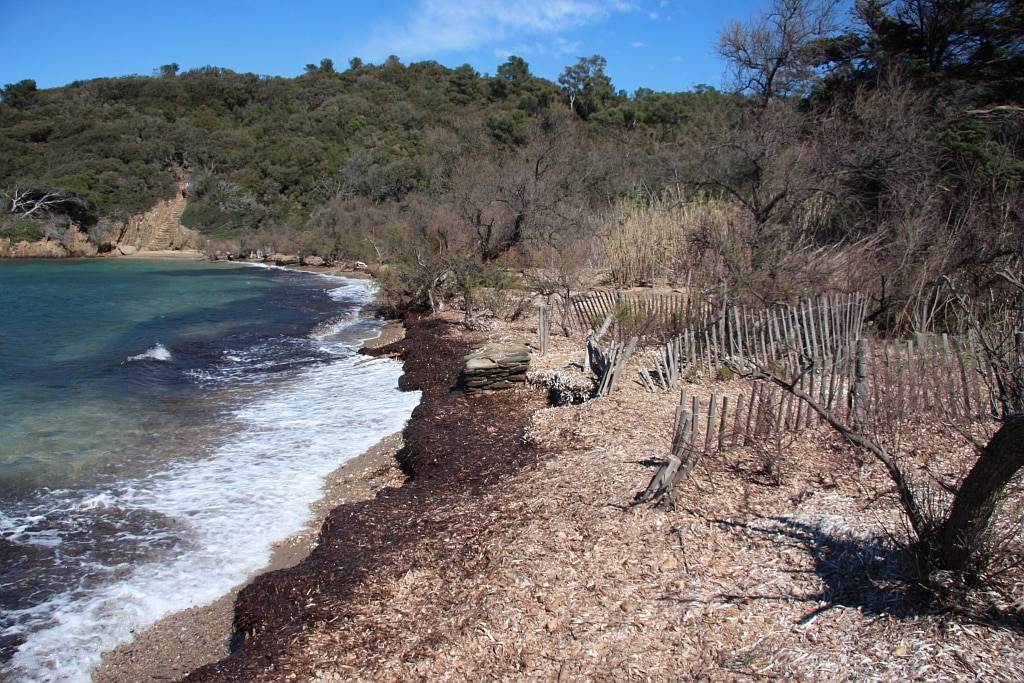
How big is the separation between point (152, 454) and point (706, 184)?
11.7m

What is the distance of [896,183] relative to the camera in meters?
12.6

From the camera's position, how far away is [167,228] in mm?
48688

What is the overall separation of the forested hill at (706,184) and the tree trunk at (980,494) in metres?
6.09

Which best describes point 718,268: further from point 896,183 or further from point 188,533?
point 188,533

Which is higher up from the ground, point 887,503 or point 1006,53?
point 1006,53

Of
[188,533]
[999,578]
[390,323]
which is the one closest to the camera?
[999,578]

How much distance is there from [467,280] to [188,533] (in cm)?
992

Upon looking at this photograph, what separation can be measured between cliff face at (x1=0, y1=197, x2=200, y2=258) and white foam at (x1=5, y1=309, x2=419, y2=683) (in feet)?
133

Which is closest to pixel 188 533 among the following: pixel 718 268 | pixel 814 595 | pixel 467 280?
pixel 814 595

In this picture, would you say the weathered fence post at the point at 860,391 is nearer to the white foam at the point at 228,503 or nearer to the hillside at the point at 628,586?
the hillside at the point at 628,586

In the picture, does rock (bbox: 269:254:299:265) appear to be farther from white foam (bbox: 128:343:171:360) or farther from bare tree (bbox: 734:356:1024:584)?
bare tree (bbox: 734:356:1024:584)

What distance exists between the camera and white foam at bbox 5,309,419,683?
15.9ft

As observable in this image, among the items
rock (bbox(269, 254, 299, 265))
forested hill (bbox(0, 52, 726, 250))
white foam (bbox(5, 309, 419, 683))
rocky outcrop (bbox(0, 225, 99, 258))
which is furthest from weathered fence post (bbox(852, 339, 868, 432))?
rocky outcrop (bbox(0, 225, 99, 258))

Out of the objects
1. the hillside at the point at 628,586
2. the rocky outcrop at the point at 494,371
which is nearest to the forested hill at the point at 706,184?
the rocky outcrop at the point at 494,371
